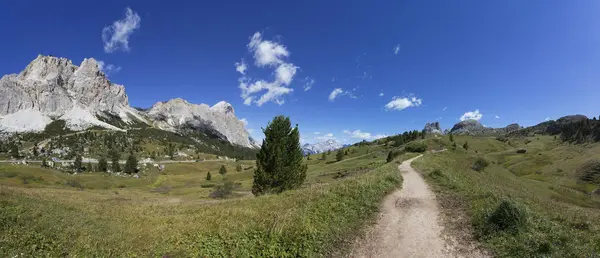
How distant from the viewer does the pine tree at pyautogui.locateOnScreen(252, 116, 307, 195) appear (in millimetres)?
36812

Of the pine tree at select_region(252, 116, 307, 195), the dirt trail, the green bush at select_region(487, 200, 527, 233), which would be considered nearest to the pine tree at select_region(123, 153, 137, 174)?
the pine tree at select_region(252, 116, 307, 195)

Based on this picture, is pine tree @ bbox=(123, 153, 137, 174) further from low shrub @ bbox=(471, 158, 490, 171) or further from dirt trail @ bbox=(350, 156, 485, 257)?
dirt trail @ bbox=(350, 156, 485, 257)

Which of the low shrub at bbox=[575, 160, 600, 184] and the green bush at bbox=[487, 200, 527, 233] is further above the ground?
the green bush at bbox=[487, 200, 527, 233]

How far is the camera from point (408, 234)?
50.9ft

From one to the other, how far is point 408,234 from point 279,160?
23.4m

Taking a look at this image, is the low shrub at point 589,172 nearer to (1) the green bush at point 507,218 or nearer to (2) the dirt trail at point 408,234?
(2) the dirt trail at point 408,234

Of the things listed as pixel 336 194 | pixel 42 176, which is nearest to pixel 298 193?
pixel 336 194

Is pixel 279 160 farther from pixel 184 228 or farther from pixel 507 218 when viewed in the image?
pixel 507 218

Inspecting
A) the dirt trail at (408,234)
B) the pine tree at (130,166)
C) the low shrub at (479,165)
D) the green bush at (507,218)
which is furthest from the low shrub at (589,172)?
the pine tree at (130,166)

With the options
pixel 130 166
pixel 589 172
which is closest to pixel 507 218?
pixel 589 172

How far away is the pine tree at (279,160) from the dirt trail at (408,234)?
17262 mm

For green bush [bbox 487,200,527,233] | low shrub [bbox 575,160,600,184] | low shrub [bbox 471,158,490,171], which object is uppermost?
low shrub [bbox 471,158,490,171]

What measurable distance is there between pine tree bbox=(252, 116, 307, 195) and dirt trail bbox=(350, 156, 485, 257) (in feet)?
56.6

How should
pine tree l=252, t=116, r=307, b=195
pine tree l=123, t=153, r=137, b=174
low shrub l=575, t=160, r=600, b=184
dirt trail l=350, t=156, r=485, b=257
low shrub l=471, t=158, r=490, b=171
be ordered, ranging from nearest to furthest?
dirt trail l=350, t=156, r=485, b=257
pine tree l=252, t=116, r=307, b=195
low shrub l=471, t=158, r=490, b=171
low shrub l=575, t=160, r=600, b=184
pine tree l=123, t=153, r=137, b=174
